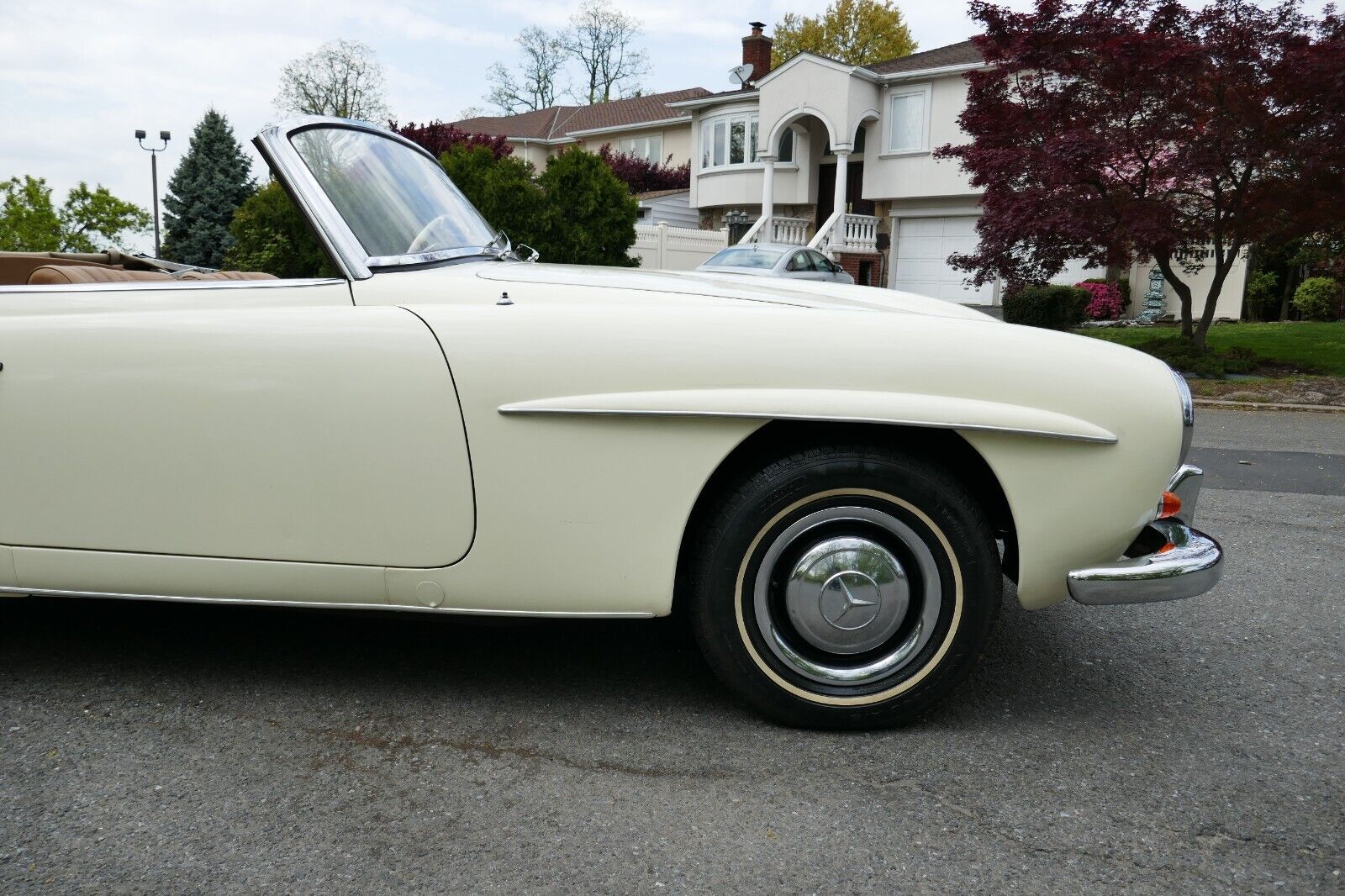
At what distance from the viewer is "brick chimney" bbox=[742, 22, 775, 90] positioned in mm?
35312

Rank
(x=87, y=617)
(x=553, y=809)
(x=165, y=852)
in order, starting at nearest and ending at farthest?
(x=165, y=852) < (x=553, y=809) < (x=87, y=617)

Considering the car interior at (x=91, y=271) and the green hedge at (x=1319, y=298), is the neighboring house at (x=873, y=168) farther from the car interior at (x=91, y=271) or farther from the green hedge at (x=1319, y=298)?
the car interior at (x=91, y=271)

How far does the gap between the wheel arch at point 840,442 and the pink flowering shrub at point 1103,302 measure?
22.2 m

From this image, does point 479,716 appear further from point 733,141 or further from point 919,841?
point 733,141

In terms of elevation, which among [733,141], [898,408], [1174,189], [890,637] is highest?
[733,141]

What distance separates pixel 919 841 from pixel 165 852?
1448 mm

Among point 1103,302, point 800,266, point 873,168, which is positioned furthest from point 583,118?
point 800,266

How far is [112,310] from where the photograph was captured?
2490mm

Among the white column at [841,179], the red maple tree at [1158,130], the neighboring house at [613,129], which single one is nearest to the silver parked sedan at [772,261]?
the red maple tree at [1158,130]

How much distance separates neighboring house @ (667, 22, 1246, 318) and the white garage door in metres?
0.03

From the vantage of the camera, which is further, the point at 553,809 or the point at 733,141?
the point at 733,141

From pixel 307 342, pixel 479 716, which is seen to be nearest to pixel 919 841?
pixel 479 716

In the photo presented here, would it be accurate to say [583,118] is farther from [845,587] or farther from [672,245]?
[845,587]

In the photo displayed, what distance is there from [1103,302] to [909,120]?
26.3ft
